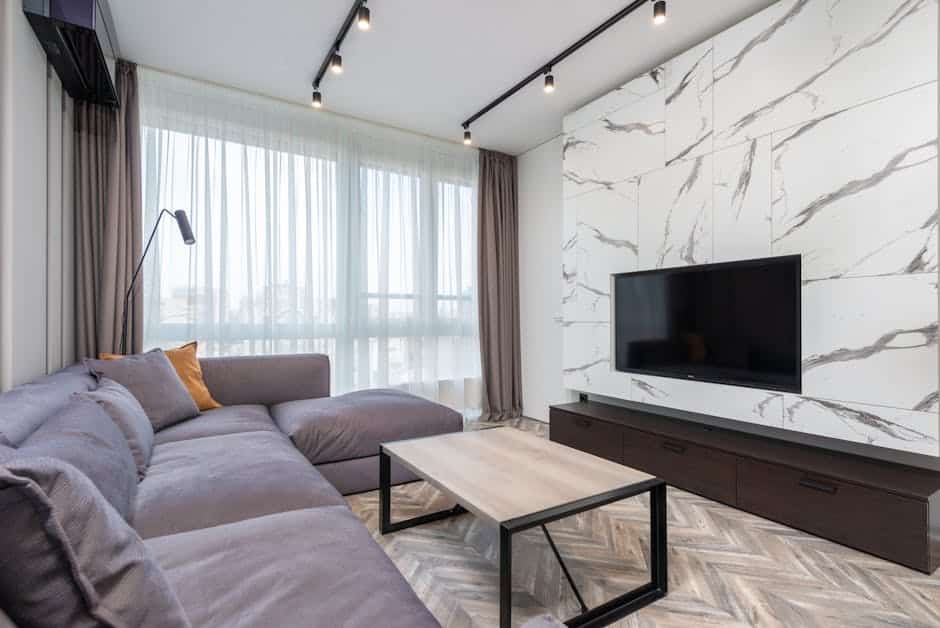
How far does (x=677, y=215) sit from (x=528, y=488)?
206 centimetres

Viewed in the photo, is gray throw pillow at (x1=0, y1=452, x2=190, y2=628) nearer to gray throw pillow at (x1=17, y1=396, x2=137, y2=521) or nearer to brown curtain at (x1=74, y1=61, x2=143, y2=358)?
gray throw pillow at (x1=17, y1=396, x2=137, y2=521)

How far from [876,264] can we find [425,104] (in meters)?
2.98

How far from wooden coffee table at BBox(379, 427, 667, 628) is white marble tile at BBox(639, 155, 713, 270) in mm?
1541

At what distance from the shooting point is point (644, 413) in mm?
3145

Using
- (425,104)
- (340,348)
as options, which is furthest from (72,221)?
(425,104)

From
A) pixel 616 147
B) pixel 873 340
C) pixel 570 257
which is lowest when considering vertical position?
pixel 873 340

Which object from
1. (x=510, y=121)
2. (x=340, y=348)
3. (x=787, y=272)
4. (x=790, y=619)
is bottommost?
(x=790, y=619)

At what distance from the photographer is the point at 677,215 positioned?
280 cm

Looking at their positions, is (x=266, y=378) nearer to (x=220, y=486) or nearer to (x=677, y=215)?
(x=220, y=486)

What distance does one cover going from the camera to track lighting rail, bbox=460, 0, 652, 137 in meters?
2.40

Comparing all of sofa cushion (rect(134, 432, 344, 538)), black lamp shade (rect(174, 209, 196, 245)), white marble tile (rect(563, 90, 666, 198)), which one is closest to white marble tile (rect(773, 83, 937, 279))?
white marble tile (rect(563, 90, 666, 198))

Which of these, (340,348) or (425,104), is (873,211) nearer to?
(425,104)

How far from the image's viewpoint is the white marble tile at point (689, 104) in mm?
2638

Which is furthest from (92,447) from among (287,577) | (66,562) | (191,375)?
(191,375)
